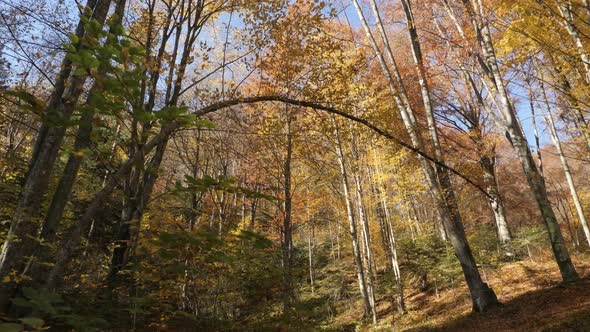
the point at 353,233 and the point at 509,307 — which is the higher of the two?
the point at 353,233

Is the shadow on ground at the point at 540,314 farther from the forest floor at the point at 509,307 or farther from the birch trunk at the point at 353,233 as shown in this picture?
the birch trunk at the point at 353,233

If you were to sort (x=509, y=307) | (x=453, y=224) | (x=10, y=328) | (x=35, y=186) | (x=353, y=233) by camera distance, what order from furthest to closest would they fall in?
(x=353, y=233)
(x=453, y=224)
(x=509, y=307)
(x=35, y=186)
(x=10, y=328)

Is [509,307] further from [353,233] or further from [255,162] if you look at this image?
[255,162]

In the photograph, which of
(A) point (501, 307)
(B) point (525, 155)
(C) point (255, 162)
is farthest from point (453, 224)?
(C) point (255, 162)

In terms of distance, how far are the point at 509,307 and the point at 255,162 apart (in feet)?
23.7

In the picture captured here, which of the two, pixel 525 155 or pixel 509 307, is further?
pixel 525 155

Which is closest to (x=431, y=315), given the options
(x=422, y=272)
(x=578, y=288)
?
(x=422, y=272)

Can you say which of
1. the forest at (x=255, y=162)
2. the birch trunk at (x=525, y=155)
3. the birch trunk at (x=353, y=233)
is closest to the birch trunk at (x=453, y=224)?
the forest at (x=255, y=162)

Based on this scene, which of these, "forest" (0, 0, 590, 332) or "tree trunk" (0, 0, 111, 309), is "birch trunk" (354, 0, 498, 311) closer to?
"forest" (0, 0, 590, 332)

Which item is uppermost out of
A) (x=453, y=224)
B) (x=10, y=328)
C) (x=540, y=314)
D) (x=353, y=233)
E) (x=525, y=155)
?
(x=525, y=155)

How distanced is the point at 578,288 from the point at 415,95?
8.32 metres

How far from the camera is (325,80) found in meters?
8.37

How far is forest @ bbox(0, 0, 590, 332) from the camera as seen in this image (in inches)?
65.4

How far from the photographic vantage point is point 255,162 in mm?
9102
